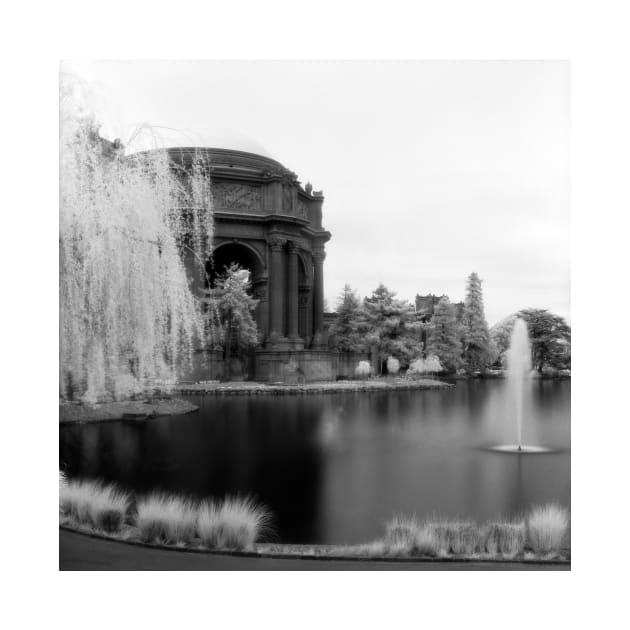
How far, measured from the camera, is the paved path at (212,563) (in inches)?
199

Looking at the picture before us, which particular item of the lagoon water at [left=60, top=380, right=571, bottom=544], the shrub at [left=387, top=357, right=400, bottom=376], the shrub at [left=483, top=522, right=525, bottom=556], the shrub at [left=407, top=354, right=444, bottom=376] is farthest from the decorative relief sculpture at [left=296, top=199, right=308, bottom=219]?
the shrub at [left=483, top=522, right=525, bottom=556]

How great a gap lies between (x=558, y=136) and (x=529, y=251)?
45.8 inches

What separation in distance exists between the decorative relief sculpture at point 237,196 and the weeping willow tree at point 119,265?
41cm

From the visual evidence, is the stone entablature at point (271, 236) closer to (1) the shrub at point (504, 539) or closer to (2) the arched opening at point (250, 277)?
(2) the arched opening at point (250, 277)

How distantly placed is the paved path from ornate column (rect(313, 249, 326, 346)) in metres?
2.78

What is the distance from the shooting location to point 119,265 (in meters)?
5.58

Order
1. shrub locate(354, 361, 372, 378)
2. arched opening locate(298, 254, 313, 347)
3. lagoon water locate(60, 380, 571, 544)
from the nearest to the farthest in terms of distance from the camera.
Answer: lagoon water locate(60, 380, 571, 544) < shrub locate(354, 361, 372, 378) < arched opening locate(298, 254, 313, 347)

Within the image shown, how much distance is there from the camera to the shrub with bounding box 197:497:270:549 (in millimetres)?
5133

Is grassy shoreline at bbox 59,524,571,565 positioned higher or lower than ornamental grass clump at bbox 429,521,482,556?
lower

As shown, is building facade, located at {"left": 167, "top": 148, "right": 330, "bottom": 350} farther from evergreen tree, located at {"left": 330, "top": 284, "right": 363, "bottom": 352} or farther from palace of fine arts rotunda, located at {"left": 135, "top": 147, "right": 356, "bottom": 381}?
evergreen tree, located at {"left": 330, "top": 284, "right": 363, "bottom": 352}

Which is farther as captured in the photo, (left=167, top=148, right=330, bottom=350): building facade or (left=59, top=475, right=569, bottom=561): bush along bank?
(left=167, top=148, right=330, bottom=350): building facade

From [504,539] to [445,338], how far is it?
2200 millimetres

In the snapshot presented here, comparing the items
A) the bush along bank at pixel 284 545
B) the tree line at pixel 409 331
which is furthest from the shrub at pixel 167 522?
the tree line at pixel 409 331
